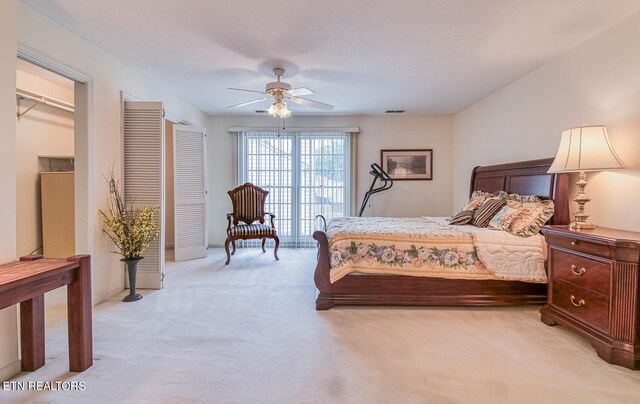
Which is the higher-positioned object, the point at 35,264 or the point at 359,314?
the point at 35,264

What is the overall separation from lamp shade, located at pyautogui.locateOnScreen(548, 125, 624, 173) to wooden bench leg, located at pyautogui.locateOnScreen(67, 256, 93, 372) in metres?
3.55

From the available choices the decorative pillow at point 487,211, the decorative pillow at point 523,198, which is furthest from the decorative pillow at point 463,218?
the decorative pillow at point 523,198

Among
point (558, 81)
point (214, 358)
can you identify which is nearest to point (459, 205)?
point (558, 81)

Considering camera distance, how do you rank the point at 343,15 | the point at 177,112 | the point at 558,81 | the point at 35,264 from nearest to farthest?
the point at 35,264, the point at 343,15, the point at 558,81, the point at 177,112

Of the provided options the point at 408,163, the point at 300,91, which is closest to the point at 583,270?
the point at 300,91

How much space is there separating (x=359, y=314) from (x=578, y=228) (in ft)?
6.18

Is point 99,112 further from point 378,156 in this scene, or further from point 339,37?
point 378,156

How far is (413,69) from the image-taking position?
328 centimetres

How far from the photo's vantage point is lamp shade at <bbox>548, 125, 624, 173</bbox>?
2.18m

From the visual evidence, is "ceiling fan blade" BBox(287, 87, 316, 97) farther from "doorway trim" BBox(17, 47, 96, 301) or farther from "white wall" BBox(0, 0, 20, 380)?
"white wall" BBox(0, 0, 20, 380)

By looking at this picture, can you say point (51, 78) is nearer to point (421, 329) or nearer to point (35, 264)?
point (35, 264)

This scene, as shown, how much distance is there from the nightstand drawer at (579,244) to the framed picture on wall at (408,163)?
3.14 m

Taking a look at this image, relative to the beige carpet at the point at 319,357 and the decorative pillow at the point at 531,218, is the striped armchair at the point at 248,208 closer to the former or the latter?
the beige carpet at the point at 319,357

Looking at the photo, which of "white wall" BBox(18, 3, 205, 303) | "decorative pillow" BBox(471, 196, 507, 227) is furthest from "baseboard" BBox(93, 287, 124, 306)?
"decorative pillow" BBox(471, 196, 507, 227)
